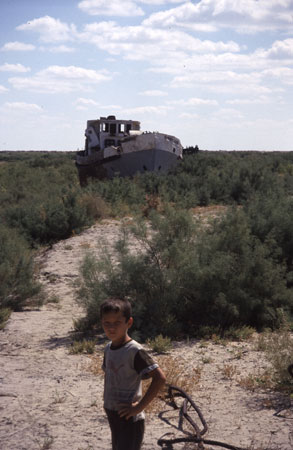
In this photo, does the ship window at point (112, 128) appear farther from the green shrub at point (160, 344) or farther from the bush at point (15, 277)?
the green shrub at point (160, 344)

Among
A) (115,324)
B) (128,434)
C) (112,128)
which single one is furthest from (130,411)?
(112,128)

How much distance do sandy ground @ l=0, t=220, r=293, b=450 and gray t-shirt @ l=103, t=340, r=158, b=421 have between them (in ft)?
3.73

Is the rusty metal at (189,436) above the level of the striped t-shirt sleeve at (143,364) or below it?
below

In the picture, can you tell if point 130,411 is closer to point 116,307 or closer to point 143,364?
point 143,364

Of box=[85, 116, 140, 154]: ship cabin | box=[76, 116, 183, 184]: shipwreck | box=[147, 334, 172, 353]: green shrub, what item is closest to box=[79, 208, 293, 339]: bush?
box=[147, 334, 172, 353]: green shrub

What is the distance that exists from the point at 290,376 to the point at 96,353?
2532 mm

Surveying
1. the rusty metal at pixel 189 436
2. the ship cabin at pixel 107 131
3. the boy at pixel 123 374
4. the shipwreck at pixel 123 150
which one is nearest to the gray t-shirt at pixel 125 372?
the boy at pixel 123 374

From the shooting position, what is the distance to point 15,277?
921 centimetres

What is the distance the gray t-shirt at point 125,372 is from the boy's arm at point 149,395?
54 mm

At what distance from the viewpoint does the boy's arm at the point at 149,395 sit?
9.59 ft

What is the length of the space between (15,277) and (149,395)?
21.9 ft

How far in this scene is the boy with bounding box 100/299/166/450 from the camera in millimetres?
3000

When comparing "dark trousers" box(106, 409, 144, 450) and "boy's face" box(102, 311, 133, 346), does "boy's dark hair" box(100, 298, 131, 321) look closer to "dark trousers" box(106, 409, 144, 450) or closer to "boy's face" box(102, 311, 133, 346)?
"boy's face" box(102, 311, 133, 346)

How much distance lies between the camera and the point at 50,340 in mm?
7316
